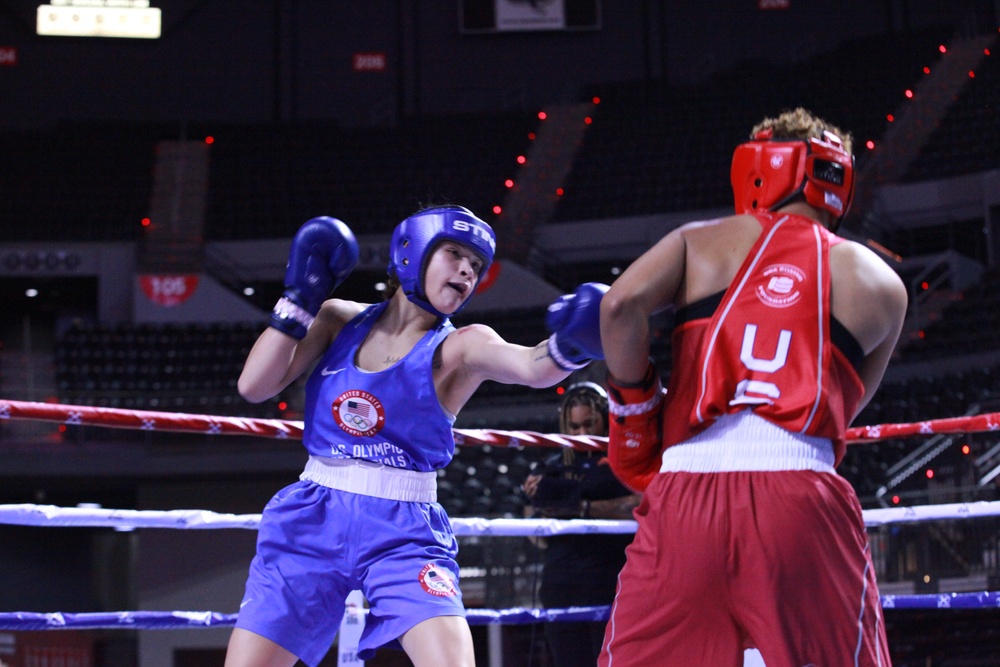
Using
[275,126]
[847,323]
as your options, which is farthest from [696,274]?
[275,126]

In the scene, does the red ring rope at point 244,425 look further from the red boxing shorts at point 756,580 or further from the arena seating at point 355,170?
the arena seating at point 355,170

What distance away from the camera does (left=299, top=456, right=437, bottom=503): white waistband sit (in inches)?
82.9

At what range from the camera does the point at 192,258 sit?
44.3 feet

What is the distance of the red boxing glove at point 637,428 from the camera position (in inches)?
67.6

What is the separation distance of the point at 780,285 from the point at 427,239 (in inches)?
32.9

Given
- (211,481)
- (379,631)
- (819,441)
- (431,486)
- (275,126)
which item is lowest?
(211,481)

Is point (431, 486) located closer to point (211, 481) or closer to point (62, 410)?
point (62, 410)

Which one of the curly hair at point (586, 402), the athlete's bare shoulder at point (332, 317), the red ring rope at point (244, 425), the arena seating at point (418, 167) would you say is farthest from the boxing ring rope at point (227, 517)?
the arena seating at point (418, 167)

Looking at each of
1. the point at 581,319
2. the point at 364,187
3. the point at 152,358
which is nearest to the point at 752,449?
the point at 581,319

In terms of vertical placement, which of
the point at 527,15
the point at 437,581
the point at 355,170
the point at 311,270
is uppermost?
the point at 527,15

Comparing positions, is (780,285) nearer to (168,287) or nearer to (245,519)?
(245,519)

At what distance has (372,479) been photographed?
211 centimetres

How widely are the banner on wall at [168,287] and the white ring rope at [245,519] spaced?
1094 cm

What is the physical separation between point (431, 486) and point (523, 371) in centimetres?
37
